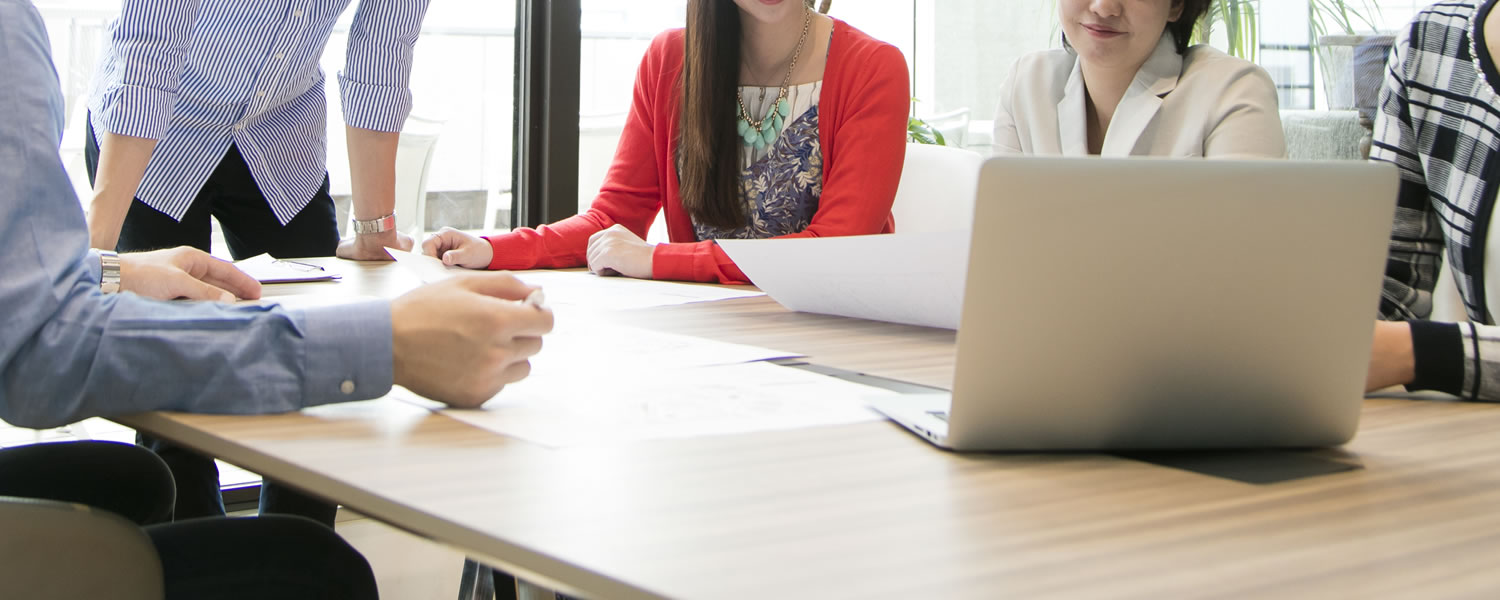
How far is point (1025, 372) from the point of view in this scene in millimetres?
594

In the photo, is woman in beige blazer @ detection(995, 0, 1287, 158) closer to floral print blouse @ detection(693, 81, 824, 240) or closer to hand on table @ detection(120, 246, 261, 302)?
floral print blouse @ detection(693, 81, 824, 240)

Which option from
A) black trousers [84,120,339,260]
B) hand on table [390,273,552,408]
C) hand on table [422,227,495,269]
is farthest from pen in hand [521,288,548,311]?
black trousers [84,120,339,260]

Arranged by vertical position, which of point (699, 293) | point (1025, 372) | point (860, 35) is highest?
point (860, 35)

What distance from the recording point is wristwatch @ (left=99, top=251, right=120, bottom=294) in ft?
3.46

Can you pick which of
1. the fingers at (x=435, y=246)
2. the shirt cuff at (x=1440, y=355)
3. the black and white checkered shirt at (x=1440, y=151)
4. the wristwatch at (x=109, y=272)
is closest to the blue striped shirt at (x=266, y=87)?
the fingers at (x=435, y=246)

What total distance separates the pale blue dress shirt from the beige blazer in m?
1.08

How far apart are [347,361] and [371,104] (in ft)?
4.05

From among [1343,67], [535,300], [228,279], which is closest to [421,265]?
[228,279]

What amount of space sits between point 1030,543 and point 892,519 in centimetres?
6

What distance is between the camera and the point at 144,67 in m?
1.58

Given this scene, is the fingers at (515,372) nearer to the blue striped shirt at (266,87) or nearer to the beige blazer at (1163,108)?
the beige blazer at (1163,108)

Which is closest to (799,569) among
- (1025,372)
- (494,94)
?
(1025,372)

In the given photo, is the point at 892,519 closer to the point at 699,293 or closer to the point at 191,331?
the point at 191,331

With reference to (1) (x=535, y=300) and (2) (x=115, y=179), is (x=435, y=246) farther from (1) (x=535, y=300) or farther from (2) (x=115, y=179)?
(1) (x=535, y=300)
